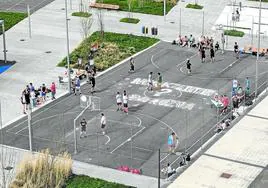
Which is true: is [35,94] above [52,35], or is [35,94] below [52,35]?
below

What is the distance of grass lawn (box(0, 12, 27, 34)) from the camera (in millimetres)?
84875

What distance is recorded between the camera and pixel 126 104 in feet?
199

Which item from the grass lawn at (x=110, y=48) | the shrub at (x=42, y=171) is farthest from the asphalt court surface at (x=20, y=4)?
the shrub at (x=42, y=171)

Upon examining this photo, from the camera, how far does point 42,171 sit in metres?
48.0

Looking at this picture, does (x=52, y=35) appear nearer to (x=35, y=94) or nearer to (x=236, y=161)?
(x=35, y=94)

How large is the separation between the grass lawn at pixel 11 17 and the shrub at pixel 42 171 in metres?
37.2

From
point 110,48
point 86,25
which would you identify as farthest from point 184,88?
point 86,25

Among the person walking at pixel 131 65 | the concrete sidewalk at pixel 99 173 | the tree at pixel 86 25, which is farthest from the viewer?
the tree at pixel 86 25

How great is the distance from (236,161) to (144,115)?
1048 centimetres

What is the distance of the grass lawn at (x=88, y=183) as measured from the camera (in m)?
48.8

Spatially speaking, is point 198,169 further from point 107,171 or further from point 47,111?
point 47,111

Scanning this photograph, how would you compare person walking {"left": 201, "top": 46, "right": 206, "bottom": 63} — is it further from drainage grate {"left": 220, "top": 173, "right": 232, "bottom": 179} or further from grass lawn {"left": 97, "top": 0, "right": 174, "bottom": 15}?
drainage grate {"left": 220, "top": 173, "right": 232, "bottom": 179}

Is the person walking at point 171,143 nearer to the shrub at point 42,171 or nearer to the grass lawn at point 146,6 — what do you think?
the shrub at point 42,171

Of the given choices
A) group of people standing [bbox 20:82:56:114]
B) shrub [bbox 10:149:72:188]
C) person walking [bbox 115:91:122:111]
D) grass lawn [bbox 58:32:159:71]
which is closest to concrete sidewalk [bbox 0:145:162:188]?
shrub [bbox 10:149:72:188]
